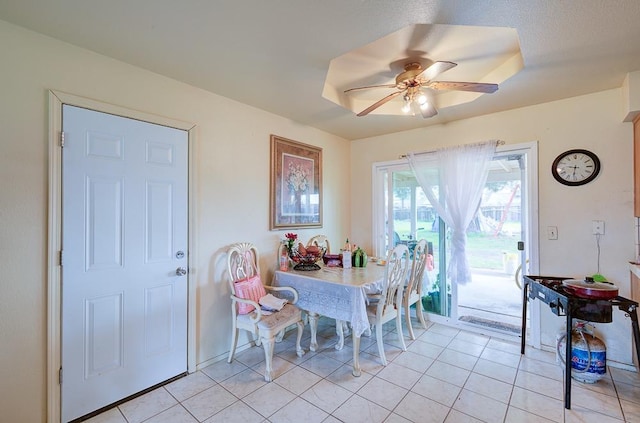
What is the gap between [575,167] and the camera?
2.53 metres

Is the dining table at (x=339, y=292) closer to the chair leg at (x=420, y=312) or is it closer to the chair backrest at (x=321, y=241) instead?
the chair backrest at (x=321, y=241)

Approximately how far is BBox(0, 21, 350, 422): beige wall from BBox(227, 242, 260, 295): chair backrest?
4.5 inches

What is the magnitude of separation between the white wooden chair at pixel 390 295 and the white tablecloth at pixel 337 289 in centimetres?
11

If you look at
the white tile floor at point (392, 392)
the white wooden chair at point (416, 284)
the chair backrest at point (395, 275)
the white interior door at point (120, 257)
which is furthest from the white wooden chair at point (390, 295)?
the white interior door at point (120, 257)

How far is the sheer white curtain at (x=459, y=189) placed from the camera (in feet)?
9.72

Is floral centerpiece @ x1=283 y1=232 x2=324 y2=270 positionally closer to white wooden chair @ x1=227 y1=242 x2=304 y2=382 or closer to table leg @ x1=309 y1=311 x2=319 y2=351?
white wooden chair @ x1=227 y1=242 x2=304 y2=382

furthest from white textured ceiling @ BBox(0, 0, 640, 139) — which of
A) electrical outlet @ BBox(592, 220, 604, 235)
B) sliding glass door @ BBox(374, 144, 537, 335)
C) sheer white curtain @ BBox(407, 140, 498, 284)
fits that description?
electrical outlet @ BBox(592, 220, 604, 235)

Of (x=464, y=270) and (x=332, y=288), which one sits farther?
(x=464, y=270)

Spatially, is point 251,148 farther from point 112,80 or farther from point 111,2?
point 111,2

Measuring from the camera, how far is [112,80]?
1.91m

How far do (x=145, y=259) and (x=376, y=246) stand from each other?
271 centimetres

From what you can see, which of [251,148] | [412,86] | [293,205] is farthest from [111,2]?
[293,205]

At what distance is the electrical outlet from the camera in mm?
2414

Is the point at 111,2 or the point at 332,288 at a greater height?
the point at 111,2
